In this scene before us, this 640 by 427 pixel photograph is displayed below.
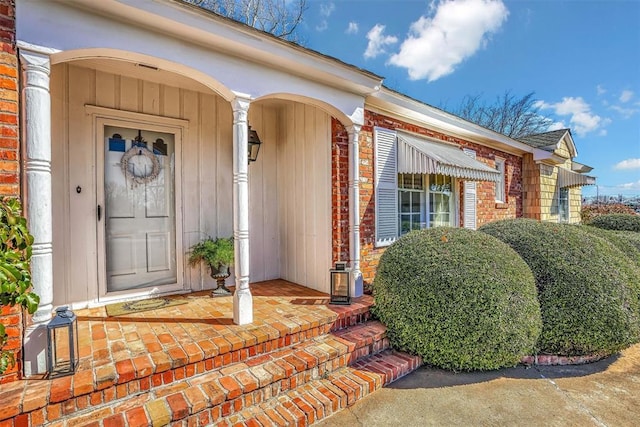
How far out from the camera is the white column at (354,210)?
5.13 meters

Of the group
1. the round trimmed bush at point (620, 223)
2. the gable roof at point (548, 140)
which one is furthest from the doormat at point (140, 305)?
the gable roof at point (548, 140)

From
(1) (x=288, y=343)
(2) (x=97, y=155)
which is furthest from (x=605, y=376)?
(2) (x=97, y=155)

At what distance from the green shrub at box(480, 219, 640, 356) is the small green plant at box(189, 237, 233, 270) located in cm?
469

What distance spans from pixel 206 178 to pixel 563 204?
15.0 meters

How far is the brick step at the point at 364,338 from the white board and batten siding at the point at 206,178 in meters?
1.26

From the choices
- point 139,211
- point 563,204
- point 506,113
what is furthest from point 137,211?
point 506,113

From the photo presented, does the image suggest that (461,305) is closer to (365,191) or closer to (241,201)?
(365,191)

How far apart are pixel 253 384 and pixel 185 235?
3.05m

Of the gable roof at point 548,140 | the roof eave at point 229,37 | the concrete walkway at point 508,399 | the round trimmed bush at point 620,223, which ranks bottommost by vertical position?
the concrete walkway at point 508,399

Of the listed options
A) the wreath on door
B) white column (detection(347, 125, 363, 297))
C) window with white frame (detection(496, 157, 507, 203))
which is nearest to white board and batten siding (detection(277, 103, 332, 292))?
white column (detection(347, 125, 363, 297))

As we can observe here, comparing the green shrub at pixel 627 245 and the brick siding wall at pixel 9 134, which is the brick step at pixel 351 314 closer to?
the brick siding wall at pixel 9 134

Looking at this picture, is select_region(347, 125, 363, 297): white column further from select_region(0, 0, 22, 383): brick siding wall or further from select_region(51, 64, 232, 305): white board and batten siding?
select_region(0, 0, 22, 383): brick siding wall

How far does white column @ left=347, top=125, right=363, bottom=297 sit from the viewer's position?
5.13 meters

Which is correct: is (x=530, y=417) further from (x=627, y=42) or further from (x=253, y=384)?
(x=627, y=42)
